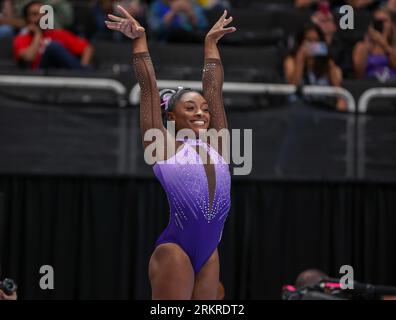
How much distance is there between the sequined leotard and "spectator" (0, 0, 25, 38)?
16.0 ft

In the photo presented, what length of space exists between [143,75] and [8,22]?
509cm

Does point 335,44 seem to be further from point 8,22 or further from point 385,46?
point 8,22

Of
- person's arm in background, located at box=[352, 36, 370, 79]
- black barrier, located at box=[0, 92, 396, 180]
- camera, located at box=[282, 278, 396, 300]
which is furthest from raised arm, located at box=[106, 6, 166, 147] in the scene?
person's arm in background, located at box=[352, 36, 370, 79]

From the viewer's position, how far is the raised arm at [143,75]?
500 centimetres

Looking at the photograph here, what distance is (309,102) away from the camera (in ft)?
26.8

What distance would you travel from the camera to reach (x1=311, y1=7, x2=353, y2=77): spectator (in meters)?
9.12

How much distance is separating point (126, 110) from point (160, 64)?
4.48ft

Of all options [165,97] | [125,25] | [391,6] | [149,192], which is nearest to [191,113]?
[165,97]

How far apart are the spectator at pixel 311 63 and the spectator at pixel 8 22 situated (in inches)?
111

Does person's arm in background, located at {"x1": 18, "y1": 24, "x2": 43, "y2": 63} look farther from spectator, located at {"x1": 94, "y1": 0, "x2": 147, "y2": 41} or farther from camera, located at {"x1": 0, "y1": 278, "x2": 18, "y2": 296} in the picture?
camera, located at {"x1": 0, "y1": 278, "x2": 18, "y2": 296}

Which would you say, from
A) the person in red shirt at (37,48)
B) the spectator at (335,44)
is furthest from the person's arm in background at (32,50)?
the spectator at (335,44)

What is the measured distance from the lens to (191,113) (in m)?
5.20
